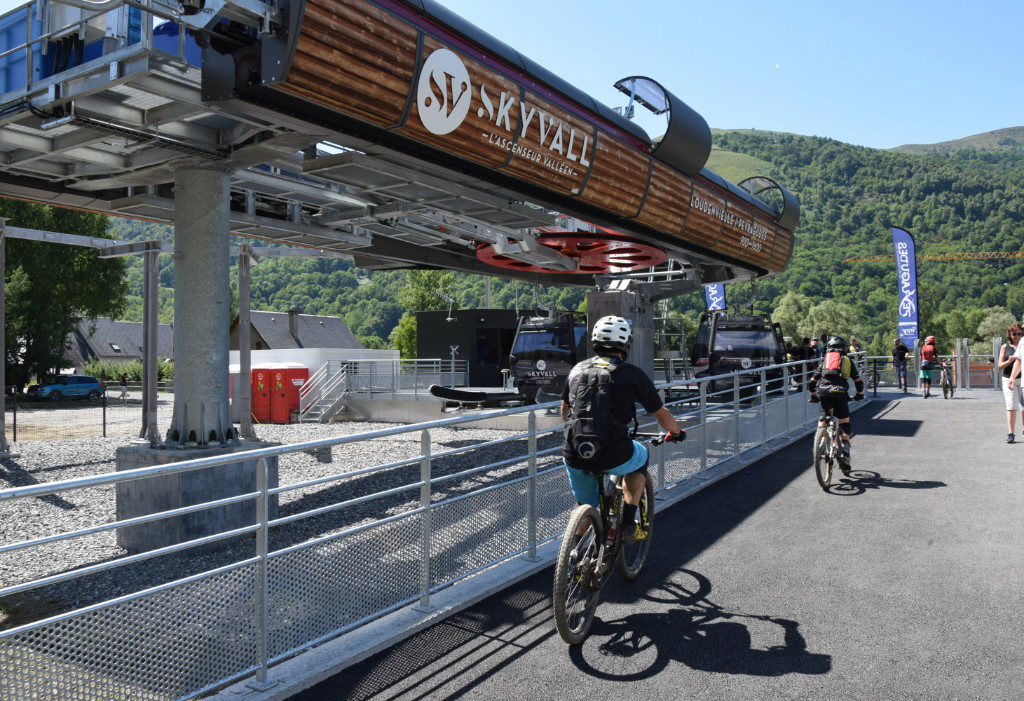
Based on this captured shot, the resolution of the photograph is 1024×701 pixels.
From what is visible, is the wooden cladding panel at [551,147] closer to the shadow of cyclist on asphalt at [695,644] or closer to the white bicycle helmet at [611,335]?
the white bicycle helmet at [611,335]

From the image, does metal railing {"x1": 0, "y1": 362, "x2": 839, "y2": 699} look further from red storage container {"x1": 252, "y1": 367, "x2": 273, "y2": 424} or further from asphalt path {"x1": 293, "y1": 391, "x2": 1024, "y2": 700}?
red storage container {"x1": 252, "y1": 367, "x2": 273, "y2": 424}

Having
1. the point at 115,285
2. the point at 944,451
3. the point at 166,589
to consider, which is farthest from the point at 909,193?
the point at 166,589

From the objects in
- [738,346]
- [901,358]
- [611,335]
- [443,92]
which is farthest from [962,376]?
[611,335]

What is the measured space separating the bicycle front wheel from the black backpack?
4956mm

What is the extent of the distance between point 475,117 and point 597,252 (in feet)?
36.5

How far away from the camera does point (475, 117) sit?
360 inches

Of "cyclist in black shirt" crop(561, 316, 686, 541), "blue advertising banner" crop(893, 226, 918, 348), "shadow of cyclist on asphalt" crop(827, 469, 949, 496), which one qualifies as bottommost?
"shadow of cyclist on asphalt" crop(827, 469, 949, 496)

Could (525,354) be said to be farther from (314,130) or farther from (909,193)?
(909,193)

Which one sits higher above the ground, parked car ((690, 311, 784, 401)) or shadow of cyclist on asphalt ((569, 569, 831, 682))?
parked car ((690, 311, 784, 401))

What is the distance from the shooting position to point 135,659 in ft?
11.8

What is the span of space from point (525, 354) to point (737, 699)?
1837 cm

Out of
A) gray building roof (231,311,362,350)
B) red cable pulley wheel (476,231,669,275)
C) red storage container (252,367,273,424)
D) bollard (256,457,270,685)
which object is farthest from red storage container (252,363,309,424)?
gray building roof (231,311,362,350)

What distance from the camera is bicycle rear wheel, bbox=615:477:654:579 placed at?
588cm

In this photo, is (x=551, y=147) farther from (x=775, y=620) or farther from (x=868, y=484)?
(x=775, y=620)
